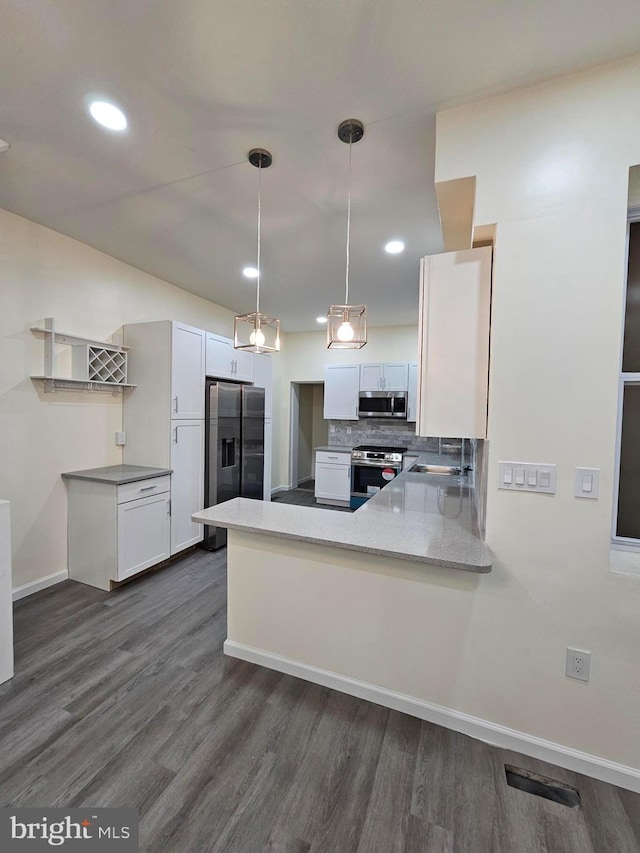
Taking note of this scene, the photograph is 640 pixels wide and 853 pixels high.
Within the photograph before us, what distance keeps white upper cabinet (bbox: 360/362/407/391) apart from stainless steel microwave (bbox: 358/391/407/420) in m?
0.12

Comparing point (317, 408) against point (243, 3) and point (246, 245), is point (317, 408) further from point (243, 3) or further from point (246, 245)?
point (243, 3)

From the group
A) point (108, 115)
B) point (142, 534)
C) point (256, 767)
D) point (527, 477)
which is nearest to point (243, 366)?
point (142, 534)

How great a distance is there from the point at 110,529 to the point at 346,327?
2.47 metres

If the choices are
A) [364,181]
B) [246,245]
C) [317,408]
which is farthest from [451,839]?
[317,408]

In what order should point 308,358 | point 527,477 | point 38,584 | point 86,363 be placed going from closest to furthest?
point 527,477 → point 38,584 → point 86,363 → point 308,358

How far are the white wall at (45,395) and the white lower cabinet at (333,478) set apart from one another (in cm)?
300

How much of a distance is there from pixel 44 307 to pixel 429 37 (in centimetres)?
306

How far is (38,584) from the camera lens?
2881 millimetres

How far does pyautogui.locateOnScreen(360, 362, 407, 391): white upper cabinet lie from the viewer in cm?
539

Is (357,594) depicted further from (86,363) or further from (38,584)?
(86,363)

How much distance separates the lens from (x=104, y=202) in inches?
96.7

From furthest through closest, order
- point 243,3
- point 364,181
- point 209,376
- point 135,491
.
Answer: point 209,376, point 135,491, point 364,181, point 243,3

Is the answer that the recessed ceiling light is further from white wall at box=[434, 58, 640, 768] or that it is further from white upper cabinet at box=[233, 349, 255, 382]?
white upper cabinet at box=[233, 349, 255, 382]

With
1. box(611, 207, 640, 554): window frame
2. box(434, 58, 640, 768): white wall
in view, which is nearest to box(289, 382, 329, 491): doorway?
box(434, 58, 640, 768): white wall
